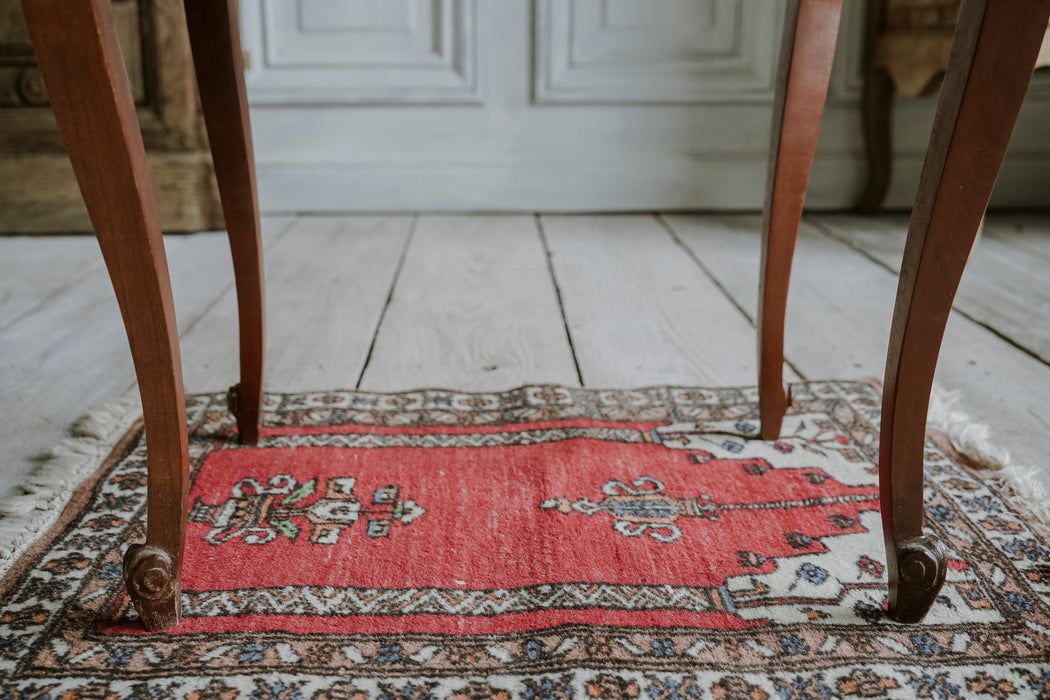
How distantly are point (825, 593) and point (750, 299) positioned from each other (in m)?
0.82

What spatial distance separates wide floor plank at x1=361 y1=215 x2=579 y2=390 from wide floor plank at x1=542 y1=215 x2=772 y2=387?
0.14 ft

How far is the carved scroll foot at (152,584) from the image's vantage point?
545 millimetres

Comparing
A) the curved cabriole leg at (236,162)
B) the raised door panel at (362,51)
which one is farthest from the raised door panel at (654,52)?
the curved cabriole leg at (236,162)

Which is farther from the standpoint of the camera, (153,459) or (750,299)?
(750,299)

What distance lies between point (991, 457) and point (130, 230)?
747mm

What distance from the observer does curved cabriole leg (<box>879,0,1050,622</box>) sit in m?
0.47

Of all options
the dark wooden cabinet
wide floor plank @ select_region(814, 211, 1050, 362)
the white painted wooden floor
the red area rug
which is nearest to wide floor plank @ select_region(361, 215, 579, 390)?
the white painted wooden floor

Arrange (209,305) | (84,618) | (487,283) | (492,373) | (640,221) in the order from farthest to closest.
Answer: (640,221)
(487,283)
(209,305)
(492,373)
(84,618)

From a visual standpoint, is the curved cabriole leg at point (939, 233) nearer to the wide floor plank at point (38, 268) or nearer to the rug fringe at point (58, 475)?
the rug fringe at point (58, 475)

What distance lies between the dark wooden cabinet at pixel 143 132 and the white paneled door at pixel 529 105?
0.67 feet

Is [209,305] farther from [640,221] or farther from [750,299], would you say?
[640,221]

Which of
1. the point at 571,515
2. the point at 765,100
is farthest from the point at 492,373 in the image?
the point at 765,100

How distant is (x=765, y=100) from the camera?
6.57ft

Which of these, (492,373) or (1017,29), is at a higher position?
(1017,29)
